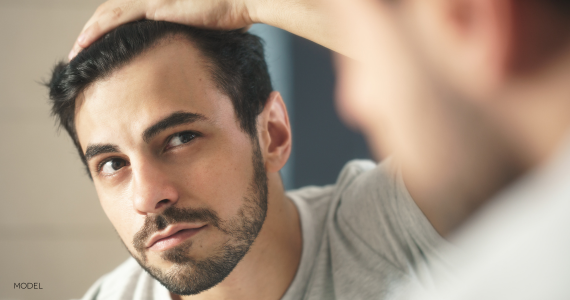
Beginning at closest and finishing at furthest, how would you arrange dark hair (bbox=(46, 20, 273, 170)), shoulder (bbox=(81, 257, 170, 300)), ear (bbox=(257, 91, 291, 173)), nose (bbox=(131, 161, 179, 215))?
nose (bbox=(131, 161, 179, 215)) → dark hair (bbox=(46, 20, 273, 170)) → ear (bbox=(257, 91, 291, 173)) → shoulder (bbox=(81, 257, 170, 300))

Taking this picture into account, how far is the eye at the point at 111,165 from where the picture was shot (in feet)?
2.74

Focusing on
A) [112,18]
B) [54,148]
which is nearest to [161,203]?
[112,18]

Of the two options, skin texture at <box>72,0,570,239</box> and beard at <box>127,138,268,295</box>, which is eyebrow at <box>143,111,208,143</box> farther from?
skin texture at <box>72,0,570,239</box>

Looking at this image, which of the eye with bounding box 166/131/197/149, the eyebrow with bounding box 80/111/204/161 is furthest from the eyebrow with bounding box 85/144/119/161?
the eye with bounding box 166/131/197/149

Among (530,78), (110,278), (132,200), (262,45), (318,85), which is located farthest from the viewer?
(318,85)

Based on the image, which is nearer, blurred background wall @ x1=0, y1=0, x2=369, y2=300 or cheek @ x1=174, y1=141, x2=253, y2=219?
cheek @ x1=174, y1=141, x2=253, y2=219

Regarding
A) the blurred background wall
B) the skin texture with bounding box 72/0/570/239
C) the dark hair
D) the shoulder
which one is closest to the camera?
the skin texture with bounding box 72/0/570/239

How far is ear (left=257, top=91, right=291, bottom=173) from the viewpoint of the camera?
3.09ft

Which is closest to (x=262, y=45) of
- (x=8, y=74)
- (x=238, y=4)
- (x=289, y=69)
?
(x=238, y=4)

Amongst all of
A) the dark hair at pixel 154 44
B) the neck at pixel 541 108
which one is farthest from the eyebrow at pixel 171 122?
the neck at pixel 541 108

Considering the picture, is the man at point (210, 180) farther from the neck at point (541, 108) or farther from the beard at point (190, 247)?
the neck at point (541, 108)

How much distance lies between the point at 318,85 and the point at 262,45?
1.42 feet

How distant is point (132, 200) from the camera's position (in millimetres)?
774

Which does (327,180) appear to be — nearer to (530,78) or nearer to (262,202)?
(262,202)
